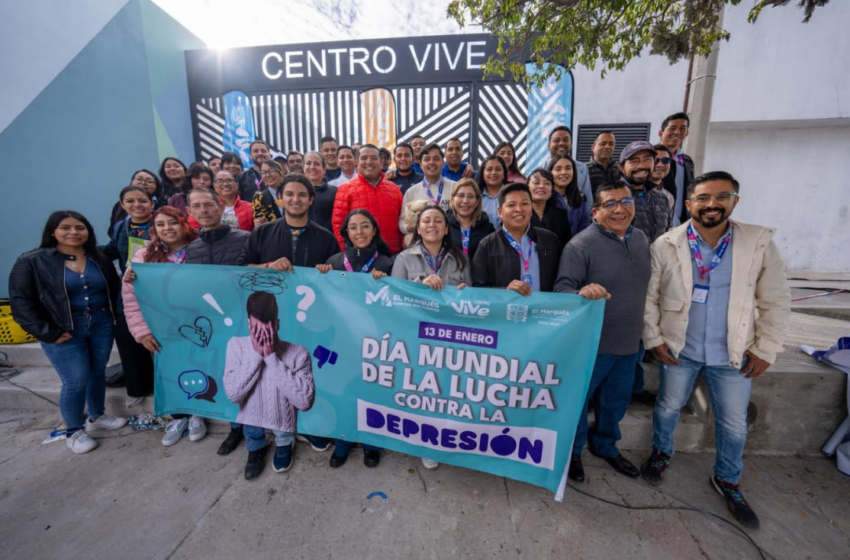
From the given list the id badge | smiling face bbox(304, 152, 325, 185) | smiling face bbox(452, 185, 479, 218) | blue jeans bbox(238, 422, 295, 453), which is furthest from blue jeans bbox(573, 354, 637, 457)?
smiling face bbox(304, 152, 325, 185)

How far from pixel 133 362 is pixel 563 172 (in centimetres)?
451

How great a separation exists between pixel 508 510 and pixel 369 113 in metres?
8.21

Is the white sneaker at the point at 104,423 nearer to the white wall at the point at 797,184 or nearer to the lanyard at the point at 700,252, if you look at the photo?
the lanyard at the point at 700,252

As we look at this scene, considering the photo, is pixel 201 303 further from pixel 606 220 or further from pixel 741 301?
pixel 741 301

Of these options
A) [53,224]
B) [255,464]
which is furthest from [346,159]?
[255,464]

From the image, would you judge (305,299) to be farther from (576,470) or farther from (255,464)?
(576,470)

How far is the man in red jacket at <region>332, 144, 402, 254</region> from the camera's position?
3900mm

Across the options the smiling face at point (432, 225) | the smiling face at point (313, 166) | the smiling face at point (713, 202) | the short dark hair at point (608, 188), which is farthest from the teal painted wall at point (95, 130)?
the smiling face at point (713, 202)

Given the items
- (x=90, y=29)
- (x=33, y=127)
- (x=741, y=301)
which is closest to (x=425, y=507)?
(x=741, y=301)

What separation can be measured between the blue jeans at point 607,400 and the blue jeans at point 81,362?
4.14 metres

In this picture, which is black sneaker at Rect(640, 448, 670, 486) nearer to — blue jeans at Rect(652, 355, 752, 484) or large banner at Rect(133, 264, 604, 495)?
blue jeans at Rect(652, 355, 752, 484)

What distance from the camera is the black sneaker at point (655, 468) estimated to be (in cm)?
266

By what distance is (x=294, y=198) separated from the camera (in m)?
2.88

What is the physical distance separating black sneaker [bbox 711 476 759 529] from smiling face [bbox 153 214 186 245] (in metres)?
4.64
